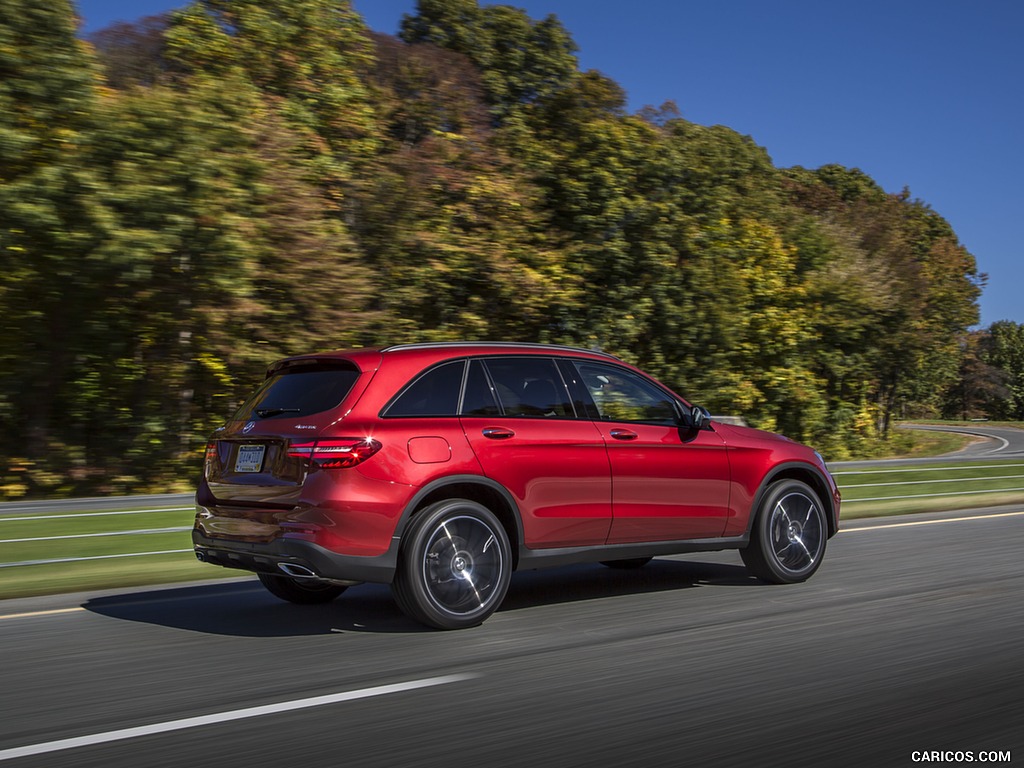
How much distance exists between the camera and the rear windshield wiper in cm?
690

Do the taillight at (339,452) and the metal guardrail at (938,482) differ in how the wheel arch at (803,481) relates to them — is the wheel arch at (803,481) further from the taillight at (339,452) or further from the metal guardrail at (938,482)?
the metal guardrail at (938,482)

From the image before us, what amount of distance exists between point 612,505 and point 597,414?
2.14 feet

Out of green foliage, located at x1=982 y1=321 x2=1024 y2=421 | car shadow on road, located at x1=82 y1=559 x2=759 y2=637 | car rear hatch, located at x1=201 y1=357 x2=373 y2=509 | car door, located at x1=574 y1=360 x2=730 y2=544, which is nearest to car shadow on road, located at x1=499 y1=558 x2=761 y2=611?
car shadow on road, located at x1=82 y1=559 x2=759 y2=637

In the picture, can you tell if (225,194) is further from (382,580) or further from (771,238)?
(771,238)

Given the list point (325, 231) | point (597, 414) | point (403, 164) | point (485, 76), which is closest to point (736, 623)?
point (597, 414)

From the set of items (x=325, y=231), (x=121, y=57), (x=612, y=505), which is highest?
(x=121, y=57)

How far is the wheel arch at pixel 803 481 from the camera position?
8500mm

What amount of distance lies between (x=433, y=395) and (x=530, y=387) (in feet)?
2.70

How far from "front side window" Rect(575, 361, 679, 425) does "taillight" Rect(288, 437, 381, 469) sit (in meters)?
1.96

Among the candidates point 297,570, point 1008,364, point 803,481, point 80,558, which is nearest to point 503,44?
point 80,558

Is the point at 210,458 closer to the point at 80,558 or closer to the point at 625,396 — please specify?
the point at 625,396

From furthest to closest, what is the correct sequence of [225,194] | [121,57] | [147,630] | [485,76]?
[485,76]
[121,57]
[225,194]
[147,630]

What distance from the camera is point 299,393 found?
23.0 ft

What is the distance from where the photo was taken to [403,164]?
78.7 ft
